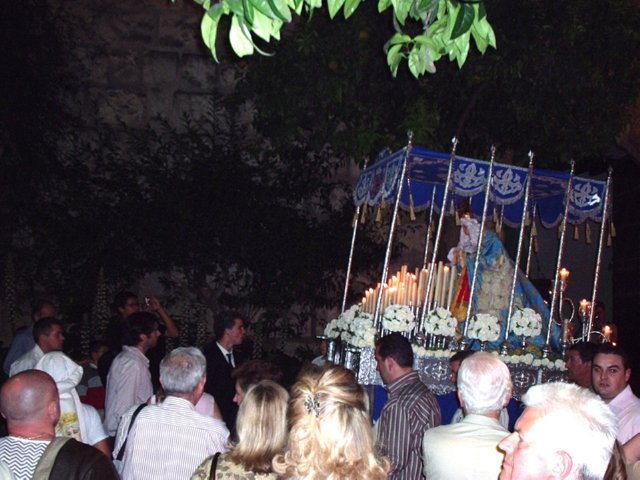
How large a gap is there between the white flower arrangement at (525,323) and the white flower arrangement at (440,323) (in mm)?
618

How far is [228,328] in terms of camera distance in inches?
283

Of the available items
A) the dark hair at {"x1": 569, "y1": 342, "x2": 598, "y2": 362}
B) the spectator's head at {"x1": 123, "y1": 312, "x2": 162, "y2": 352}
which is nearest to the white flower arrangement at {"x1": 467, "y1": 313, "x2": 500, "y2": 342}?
the dark hair at {"x1": 569, "y1": 342, "x2": 598, "y2": 362}

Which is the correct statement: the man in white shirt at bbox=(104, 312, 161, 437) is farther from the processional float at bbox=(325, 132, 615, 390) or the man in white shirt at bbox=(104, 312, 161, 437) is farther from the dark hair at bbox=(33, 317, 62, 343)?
the processional float at bbox=(325, 132, 615, 390)

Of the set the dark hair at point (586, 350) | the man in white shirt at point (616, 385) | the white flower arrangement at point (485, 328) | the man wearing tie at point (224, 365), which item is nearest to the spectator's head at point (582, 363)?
the dark hair at point (586, 350)

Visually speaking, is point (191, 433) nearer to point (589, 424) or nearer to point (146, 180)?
point (589, 424)

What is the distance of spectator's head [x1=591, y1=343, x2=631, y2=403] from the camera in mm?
4773

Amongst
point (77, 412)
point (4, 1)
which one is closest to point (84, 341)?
point (4, 1)

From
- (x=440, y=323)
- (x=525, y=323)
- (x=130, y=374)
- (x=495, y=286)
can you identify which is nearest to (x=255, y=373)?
(x=130, y=374)

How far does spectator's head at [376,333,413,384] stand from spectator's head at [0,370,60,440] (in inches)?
84.4

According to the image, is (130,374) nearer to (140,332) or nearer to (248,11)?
(140,332)

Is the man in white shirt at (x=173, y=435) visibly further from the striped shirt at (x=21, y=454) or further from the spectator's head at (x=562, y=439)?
the spectator's head at (x=562, y=439)

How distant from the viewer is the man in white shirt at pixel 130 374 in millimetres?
6082

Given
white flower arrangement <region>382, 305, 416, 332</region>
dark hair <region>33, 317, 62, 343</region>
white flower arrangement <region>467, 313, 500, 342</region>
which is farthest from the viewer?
white flower arrangement <region>467, 313, 500, 342</region>

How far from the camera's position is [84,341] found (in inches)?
405
